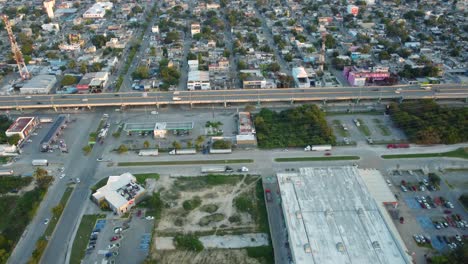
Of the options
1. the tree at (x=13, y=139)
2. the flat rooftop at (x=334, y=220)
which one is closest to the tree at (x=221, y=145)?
the flat rooftop at (x=334, y=220)

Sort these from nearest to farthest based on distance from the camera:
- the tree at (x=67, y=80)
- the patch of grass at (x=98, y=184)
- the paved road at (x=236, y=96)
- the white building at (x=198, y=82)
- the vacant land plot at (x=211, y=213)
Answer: the vacant land plot at (x=211, y=213), the patch of grass at (x=98, y=184), the paved road at (x=236, y=96), the white building at (x=198, y=82), the tree at (x=67, y=80)

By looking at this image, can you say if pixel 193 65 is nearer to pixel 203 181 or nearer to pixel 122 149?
pixel 122 149

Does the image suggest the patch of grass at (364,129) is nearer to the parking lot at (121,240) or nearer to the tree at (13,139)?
the parking lot at (121,240)

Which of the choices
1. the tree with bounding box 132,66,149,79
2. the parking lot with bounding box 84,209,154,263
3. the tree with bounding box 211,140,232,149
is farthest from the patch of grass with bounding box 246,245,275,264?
the tree with bounding box 132,66,149,79

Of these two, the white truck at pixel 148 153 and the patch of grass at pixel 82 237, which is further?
the white truck at pixel 148 153

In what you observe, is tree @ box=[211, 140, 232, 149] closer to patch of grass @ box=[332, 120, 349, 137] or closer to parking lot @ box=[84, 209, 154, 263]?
parking lot @ box=[84, 209, 154, 263]
